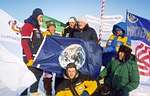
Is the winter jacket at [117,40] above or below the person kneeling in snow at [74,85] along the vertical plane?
above

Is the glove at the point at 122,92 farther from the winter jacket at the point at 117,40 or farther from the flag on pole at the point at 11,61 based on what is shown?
the flag on pole at the point at 11,61

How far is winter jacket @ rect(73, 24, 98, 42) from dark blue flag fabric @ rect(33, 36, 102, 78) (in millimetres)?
78

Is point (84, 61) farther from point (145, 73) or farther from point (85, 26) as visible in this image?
point (145, 73)

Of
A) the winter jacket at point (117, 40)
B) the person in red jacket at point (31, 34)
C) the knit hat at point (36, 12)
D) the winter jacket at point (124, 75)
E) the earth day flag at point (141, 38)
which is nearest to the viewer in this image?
the winter jacket at point (124, 75)

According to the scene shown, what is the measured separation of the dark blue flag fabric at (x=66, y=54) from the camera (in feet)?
27.1

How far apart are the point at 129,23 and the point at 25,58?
2.73m

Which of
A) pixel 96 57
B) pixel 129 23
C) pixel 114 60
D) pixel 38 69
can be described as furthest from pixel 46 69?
pixel 129 23

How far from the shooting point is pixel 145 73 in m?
11.0

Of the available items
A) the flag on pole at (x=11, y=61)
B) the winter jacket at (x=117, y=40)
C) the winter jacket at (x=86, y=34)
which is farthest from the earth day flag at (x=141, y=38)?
the flag on pole at (x=11, y=61)

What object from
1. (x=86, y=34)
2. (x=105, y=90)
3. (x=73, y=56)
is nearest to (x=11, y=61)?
(x=73, y=56)

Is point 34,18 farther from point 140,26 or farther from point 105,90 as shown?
point 140,26

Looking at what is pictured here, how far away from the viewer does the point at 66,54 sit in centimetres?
828

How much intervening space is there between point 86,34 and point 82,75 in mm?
1904

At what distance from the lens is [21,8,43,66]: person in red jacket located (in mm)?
8672
